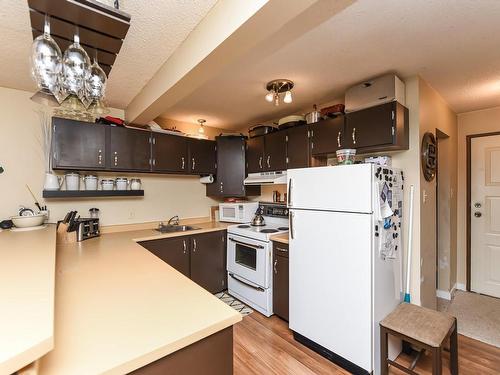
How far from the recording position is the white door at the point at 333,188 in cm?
188

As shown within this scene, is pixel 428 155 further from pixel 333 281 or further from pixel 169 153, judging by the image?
pixel 169 153

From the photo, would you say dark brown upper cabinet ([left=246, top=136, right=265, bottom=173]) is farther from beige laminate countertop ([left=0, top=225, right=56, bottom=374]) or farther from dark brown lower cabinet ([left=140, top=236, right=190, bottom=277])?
beige laminate countertop ([left=0, top=225, right=56, bottom=374])

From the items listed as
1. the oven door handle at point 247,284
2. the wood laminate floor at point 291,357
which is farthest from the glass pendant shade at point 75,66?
the oven door handle at point 247,284

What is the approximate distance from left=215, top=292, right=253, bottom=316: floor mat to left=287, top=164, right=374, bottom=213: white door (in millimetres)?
1419

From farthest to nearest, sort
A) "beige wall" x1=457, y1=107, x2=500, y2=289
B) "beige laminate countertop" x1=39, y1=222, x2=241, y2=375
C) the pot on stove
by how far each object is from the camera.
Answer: the pot on stove → "beige wall" x1=457, y1=107, x2=500, y2=289 → "beige laminate countertop" x1=39, y1=222, x2=241, y2=375

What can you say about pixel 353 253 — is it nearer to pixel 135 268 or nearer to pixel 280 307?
pixel 280 307

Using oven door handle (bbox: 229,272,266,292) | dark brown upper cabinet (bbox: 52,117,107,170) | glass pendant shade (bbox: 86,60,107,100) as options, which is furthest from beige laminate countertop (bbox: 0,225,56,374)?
oven door handle (bbox: 229,272,266,292)

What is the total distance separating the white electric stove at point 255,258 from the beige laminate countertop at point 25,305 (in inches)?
74.3

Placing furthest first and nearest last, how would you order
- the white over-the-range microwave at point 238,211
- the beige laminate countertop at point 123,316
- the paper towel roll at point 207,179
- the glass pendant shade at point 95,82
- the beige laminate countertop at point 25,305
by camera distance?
the paper towel roll at point 207,179 < the white over-the-range microwave at point 238,211 < the glass pendant shade at point 95,82 < the beige laminate countertop at point 123,316 < the beige laminate countertop at point 25,305

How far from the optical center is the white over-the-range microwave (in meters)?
3.59

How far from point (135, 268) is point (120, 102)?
7.00 ft

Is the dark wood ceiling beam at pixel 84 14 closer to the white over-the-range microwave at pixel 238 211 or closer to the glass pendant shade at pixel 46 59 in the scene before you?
the glass pendant shade at pixel 46 59

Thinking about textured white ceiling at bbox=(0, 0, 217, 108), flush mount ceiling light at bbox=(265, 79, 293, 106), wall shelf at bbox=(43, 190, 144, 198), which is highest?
textured white ceiling at bbox=(0, 0, 217, 108)

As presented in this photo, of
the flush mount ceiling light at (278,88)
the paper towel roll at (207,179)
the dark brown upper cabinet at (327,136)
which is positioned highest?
the flush mount ceiling light at (278,88)
